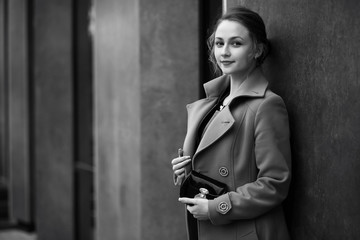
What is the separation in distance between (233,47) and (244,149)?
0.48m

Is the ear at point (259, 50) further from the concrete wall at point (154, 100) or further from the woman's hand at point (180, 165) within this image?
the concrete wall at point (154, 100)

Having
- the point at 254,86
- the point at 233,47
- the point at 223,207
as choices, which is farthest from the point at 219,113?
the point at 223,207

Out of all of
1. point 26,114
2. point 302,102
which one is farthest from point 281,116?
point 26,114

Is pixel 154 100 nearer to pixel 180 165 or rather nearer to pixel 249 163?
pixel 180 165

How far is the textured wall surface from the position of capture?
94.1 inches

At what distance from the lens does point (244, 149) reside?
103 inches

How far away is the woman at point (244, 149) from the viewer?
8.31ft

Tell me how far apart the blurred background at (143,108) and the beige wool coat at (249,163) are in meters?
0.17

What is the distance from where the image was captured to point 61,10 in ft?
27.9

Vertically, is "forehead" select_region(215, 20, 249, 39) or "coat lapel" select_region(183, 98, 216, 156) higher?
"forehead" select_region(215, 20, 249, 39)

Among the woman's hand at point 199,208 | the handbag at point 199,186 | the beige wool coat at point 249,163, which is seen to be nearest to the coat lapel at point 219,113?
the beige wool coat at point 249,163

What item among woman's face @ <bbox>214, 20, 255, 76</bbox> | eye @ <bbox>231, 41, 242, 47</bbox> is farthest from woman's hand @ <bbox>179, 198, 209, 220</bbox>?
eye @ <bbox>231, 41, 242, 47</bbox>

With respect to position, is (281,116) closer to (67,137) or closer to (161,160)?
(161,160)

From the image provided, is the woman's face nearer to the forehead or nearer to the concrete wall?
the forehead
